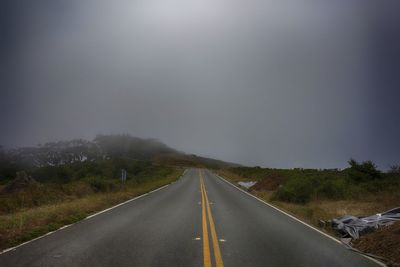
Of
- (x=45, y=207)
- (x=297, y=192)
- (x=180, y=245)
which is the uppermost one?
(x=297, y=192)

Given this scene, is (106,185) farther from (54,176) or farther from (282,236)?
(54,176)

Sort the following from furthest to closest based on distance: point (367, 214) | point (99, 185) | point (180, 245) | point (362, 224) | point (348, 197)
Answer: point (99, 185)
point (348, 197)
point (367, 214)
point (362, 224)
point (180, 245)

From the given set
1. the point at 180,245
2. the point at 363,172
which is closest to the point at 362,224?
the point at 180,245

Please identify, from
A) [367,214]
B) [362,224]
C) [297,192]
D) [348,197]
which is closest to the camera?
[362,224]

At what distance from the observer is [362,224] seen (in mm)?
11703

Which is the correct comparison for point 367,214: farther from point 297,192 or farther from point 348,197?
point 297,192

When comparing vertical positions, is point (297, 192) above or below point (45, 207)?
above

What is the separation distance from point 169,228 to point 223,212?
574 centimetres

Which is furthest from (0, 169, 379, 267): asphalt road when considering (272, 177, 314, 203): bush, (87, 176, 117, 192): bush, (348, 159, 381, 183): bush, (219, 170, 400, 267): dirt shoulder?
(348, 159, 381, 183): bush

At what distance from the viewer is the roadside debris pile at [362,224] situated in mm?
11414

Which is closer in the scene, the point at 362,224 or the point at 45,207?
the point at 362,224

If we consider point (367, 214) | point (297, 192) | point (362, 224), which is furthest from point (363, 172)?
point (362, 224)

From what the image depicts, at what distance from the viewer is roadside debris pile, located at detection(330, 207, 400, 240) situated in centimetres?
1141

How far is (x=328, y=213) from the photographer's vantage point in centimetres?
1717
